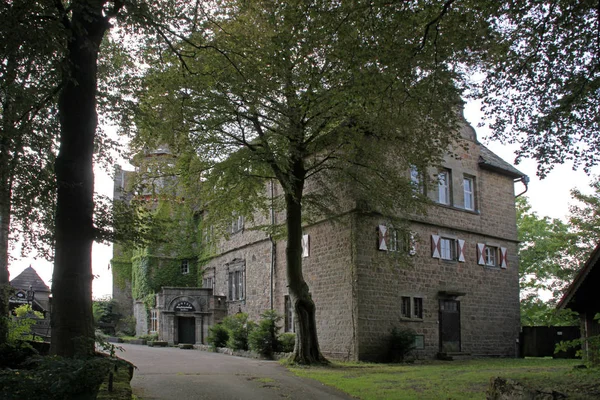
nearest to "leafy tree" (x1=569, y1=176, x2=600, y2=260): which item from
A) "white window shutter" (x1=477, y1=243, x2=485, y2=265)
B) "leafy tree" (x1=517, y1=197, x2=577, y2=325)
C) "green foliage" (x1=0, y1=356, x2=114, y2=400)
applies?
"leafy tree" (x1=517, y1=197, x2=577, y2=325)

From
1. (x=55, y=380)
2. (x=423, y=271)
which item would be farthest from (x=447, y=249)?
(x=55, y=380)

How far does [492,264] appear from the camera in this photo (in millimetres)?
25797

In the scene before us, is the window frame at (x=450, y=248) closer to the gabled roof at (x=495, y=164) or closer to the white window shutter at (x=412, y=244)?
the white window shutter at (x=412, y=244)

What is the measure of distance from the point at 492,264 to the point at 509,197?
136 inches

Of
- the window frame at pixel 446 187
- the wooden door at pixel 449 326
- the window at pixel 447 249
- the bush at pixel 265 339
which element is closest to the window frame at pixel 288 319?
the bush at pixel 265 339

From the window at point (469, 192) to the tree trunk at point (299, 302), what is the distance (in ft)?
31.6

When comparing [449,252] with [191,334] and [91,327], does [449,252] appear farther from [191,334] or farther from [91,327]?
[91,327]

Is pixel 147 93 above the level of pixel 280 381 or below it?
above

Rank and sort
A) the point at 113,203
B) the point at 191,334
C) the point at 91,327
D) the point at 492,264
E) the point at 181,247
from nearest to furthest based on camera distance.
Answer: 1. the point at 91,327
2. the point at 113,203
3. the point at 492,264
4. the point at 191,334
5. the point at 181,247

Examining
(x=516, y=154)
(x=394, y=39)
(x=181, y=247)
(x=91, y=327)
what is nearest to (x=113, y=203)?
(x=91, y=327)

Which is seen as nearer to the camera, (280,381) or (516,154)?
(516,154)

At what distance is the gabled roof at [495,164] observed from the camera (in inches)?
1015

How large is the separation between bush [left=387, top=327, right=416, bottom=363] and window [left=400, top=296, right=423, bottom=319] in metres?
1.34

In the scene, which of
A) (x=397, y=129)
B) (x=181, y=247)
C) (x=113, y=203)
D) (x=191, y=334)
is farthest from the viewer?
(x=181, y=247)
